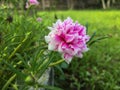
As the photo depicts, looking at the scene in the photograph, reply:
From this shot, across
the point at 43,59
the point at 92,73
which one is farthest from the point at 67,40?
the point at 92,73

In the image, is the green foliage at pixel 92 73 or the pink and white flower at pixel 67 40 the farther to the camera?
the green foliage at pixel 92 73

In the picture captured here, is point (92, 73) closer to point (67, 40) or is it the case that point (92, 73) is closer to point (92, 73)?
point (92, 73)

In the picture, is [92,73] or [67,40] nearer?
[67,40]

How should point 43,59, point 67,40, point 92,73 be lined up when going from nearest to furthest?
point 67,40 → point 43,59 → point 92,73

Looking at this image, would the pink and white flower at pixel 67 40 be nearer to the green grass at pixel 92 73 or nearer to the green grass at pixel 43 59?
the green grass at pixel 43 59

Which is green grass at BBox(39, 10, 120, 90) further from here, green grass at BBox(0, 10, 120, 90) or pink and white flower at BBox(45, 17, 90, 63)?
pink and white flower at BBox(45, 17, 90, 63)

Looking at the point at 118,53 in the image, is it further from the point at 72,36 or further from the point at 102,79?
the point at 72,36

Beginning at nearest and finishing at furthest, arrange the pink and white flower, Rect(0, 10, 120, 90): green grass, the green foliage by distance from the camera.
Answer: the pink and white flower, Rect(0, 10, 120, 90): green grass, the green foliage

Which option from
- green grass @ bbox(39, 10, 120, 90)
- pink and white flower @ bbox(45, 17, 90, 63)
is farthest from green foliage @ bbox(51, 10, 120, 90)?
pink and white flower @ bbox(45, 17, 90, 63)

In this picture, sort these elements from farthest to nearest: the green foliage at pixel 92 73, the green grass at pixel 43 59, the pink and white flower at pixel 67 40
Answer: the green foliage at pixel 92 73 → the green grass at pixel 43 59 → the pink and white flower at pixel 67 40

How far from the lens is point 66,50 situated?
4.79 feet

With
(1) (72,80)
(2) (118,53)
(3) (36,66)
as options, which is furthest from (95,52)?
(3) (36,66)

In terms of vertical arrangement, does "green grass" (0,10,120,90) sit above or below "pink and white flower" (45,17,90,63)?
below

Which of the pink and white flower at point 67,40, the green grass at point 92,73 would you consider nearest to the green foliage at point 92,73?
the green grass at point 92,73
